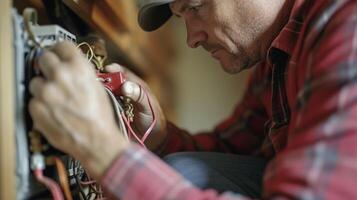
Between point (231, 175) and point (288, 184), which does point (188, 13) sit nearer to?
point (231, 175)

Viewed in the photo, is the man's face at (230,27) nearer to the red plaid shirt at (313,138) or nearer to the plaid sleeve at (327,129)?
the red plaid shirt at (313,138)

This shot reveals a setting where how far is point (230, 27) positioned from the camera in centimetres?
81

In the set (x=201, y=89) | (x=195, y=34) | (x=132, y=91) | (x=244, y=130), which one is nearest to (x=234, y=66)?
(x=195, y=34)

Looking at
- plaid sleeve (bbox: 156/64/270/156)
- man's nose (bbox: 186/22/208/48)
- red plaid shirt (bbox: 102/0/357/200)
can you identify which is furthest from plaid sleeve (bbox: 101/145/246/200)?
plaid sleeve (bbox: 156/64/270/156)

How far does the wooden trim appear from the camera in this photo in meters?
0.55

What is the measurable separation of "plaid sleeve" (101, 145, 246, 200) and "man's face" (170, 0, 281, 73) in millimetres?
322

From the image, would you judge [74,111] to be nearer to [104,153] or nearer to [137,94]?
[104,153]

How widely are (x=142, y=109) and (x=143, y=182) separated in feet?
1.15

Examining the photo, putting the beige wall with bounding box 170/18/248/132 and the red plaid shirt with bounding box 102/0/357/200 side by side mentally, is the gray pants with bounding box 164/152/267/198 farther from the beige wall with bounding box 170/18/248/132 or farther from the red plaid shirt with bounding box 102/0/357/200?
the beige wall with bounding box 170/18/248/132

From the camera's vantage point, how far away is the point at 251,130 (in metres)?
1.14

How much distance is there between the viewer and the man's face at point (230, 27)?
2.58 feet

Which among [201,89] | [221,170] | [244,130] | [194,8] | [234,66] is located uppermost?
[194,8]

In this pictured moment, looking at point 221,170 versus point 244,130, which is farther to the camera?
→ point 244,130

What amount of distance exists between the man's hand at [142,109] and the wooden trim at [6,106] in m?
0.25
